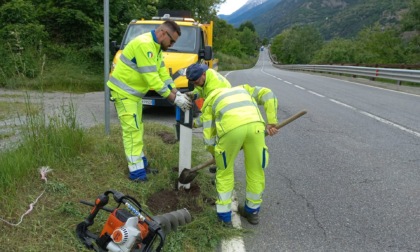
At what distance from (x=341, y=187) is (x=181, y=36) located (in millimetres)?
5695

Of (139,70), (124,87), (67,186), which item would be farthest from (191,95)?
(67,186)

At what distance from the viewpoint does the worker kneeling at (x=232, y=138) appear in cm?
319

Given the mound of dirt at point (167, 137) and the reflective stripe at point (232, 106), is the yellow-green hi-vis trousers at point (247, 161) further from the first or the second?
the mound of dirt at point (167, 137)

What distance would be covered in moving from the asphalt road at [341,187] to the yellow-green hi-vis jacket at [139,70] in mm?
1649

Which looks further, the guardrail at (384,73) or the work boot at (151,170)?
the guardrail at (384,73)

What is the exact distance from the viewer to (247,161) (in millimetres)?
3418

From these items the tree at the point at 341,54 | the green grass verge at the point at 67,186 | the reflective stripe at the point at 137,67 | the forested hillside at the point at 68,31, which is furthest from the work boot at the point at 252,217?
the tree at the point at 341,54

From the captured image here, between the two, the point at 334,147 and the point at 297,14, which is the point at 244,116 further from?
the point at 297,14

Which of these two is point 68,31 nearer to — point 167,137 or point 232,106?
point 167,137

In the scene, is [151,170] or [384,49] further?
[384,49]

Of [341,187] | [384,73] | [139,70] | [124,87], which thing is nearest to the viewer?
[139,70]

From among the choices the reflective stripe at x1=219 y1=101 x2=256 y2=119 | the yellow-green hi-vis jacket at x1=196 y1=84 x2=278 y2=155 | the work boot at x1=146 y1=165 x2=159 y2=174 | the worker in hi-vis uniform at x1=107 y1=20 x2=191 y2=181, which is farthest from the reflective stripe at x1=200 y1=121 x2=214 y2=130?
the work boot at x1=146 y1=165 x2=159 y2=174

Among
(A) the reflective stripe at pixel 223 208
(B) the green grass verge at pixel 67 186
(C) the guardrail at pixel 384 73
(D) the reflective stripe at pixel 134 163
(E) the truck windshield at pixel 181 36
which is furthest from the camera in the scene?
(C) the guardrail at pixel 384 73

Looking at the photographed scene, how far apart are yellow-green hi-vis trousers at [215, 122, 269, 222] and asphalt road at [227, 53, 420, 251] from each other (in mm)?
322
